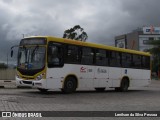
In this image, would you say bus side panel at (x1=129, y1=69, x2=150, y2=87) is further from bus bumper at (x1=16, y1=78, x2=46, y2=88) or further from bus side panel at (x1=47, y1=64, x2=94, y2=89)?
bus bumper at (x1=16, y1=78, x2=46, y2=88)

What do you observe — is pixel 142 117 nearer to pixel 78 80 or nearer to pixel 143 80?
pixel 78 80

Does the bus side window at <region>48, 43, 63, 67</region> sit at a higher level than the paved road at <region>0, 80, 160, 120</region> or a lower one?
higher

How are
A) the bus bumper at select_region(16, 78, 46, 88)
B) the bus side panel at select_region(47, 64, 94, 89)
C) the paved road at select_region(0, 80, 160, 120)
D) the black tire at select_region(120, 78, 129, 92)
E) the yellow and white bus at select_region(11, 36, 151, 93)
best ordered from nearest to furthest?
the paved road at select_region(0, 80, 160, 120), the bus bumper at select_region(16, 78, 46, 88), the yellow and white bus at select_region(11, 36, 151, 93), the bus side panel at select_region(47, 64, 94, 89), the black tire at select_region(120, 78, 129, 92)

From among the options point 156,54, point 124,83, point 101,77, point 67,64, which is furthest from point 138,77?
point 156,54

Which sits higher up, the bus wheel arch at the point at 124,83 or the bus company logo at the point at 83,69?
the bus company logo at the point at 83,69

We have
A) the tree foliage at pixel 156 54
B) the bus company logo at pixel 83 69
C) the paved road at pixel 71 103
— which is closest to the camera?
the paved road at pixel 71 103

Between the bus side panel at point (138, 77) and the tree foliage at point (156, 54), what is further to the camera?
the tree foliage at point (156, 54)

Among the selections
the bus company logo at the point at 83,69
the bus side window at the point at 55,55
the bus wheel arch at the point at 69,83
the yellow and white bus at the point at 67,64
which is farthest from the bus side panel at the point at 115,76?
the bus side window at the point at 55,55

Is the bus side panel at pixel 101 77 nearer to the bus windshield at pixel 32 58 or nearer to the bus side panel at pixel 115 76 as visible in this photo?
the bus side panel at pixel 115 76

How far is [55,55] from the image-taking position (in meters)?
21.4

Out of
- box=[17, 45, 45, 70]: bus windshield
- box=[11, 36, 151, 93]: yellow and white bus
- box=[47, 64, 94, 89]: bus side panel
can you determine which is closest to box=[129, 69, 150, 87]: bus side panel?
box=[11, 36, 151, 93]: yellow and white bus

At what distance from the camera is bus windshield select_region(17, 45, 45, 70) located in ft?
68.9

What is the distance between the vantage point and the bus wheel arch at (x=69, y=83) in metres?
22.2

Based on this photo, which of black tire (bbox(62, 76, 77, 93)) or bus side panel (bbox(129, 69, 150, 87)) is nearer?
black tire (bbox(62, 76, 77, 93))
